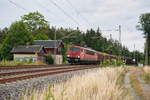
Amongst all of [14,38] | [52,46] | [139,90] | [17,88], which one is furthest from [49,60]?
[17,88]

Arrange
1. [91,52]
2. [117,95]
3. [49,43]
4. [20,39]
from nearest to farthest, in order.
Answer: [117,95]
[91,52]
[20,39]
[49,43]

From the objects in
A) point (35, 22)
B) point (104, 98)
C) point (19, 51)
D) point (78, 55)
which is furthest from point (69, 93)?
point (35, 22)

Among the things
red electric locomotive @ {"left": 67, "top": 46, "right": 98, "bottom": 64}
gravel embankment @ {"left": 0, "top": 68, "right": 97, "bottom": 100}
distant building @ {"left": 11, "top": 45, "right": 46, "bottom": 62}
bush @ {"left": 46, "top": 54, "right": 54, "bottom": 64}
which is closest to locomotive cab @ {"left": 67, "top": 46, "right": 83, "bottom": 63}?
red electric locomotive @ {"left": 67, "top": 46, "right": 98, "bottom": 64}

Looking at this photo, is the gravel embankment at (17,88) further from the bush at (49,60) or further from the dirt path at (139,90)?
the bush at (49,60)

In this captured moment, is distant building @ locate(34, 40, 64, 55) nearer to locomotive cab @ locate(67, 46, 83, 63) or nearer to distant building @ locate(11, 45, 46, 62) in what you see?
distant building @ locate(11, 45, 46, 62)

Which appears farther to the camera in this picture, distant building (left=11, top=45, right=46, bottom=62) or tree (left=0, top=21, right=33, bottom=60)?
tree (left=0, top=21, right=33, bottom=60)

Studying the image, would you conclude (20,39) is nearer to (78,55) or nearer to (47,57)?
(47,57)

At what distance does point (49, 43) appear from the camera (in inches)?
2040

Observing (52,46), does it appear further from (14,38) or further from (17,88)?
(17,88)

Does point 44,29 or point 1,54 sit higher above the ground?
point 44,29

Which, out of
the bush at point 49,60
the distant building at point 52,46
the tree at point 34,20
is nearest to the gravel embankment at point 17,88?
the bush at point 49,60

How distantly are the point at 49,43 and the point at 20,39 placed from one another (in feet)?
24.7

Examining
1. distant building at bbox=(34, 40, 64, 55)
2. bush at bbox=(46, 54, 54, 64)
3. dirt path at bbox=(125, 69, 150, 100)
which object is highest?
distant building at bbox=(34, 40, 64, 55)

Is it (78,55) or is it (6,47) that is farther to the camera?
(6,47)
